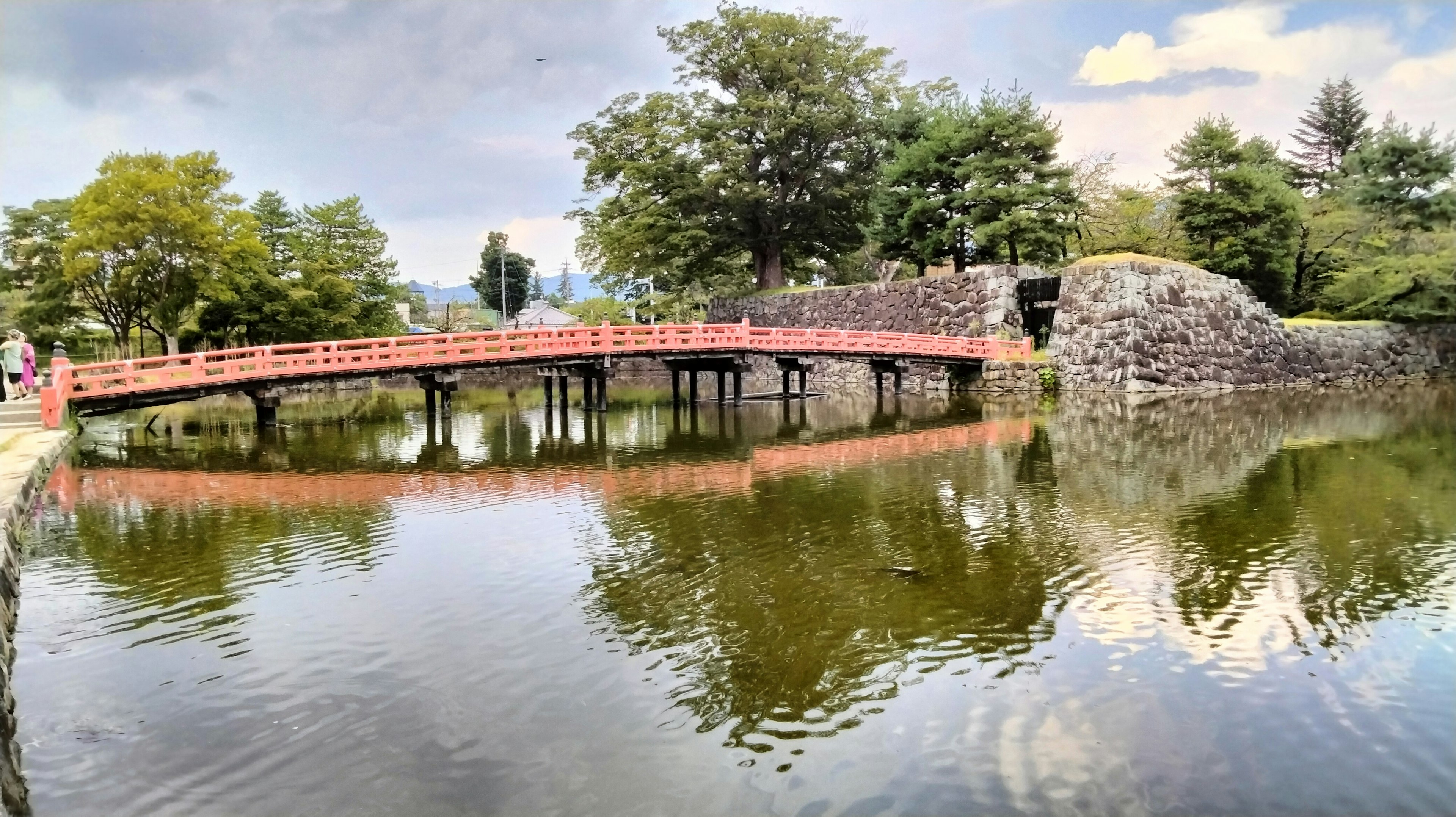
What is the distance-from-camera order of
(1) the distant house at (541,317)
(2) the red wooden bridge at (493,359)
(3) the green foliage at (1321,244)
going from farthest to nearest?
(1) the distant house at (541,317), (3) the green foliage at (1321,244), (2) the red wooden bridge at (493,359)

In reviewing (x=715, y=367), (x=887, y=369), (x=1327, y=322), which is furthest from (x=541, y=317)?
(x=1327, y=322)

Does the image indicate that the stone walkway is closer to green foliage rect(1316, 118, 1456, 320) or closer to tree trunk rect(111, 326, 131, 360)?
tree trunk rect(111, 326, 131, 360)

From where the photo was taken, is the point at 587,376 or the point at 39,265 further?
the point at 39,265

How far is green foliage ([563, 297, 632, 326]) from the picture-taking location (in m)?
54.0

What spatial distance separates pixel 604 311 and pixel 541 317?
1208 centimetres

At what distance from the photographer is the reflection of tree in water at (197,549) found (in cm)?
706

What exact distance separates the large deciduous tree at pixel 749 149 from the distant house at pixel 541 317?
23.7 m

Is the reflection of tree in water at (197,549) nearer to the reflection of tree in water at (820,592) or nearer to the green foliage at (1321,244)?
the reflection of tree in water at (820,592)

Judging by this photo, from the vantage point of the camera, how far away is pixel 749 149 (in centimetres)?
3297

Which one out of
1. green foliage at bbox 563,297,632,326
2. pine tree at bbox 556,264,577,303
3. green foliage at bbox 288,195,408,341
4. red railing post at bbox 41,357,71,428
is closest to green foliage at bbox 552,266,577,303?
pine tree at bbox 556,264,577,303

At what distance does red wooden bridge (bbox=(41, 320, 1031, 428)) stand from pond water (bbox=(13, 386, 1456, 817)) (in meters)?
4.46

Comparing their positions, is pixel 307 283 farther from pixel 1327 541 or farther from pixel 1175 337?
pixel 1327 541

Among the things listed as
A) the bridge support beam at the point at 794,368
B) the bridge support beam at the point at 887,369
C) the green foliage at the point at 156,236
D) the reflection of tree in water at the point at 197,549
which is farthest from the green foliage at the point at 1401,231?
the green foliage at the point at 156,236

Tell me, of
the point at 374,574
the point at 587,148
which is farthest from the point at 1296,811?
the point at 587,148
